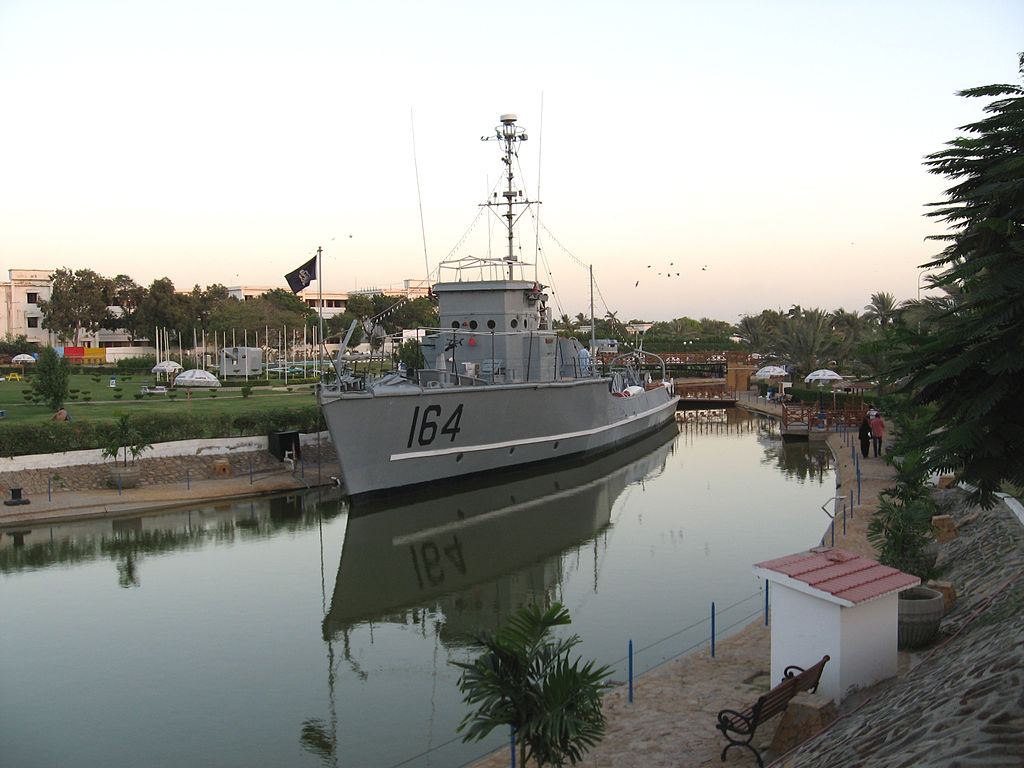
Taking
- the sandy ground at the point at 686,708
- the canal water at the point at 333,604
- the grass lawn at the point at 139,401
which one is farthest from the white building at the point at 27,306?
the sandy ground at the point at 686,708

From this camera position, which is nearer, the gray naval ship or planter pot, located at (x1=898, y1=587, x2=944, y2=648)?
planter pot, located at (x1=898, y1=587, x2=944, y2=648)

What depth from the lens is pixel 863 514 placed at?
55.1 ft

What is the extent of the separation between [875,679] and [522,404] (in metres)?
16.4

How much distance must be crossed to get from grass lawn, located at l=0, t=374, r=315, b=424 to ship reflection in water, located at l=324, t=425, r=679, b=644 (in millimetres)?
9202

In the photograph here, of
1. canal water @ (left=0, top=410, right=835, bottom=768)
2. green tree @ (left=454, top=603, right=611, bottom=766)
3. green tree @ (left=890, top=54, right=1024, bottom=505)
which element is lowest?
canal water @ (left=0, top=410, right=835, bottom=768)

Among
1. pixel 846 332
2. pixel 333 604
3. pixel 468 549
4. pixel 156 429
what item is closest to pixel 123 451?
pixel 156 429

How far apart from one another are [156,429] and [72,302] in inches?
1948

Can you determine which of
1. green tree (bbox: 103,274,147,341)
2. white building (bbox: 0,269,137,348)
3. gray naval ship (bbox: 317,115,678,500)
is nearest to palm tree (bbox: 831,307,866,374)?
gray naval ship (bbox: 317,115,678,500)

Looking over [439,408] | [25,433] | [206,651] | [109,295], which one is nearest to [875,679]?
[206,651]

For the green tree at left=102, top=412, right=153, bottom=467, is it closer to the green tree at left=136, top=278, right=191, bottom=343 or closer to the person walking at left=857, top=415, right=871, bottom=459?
the person walking at left=857, top=415, right=871, bottom=459

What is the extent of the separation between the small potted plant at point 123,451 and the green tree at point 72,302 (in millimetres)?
49808

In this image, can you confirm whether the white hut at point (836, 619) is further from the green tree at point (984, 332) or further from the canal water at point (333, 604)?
the canal water at point (333, 604)

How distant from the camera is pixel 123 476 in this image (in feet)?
72.4

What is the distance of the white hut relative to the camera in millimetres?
7478
